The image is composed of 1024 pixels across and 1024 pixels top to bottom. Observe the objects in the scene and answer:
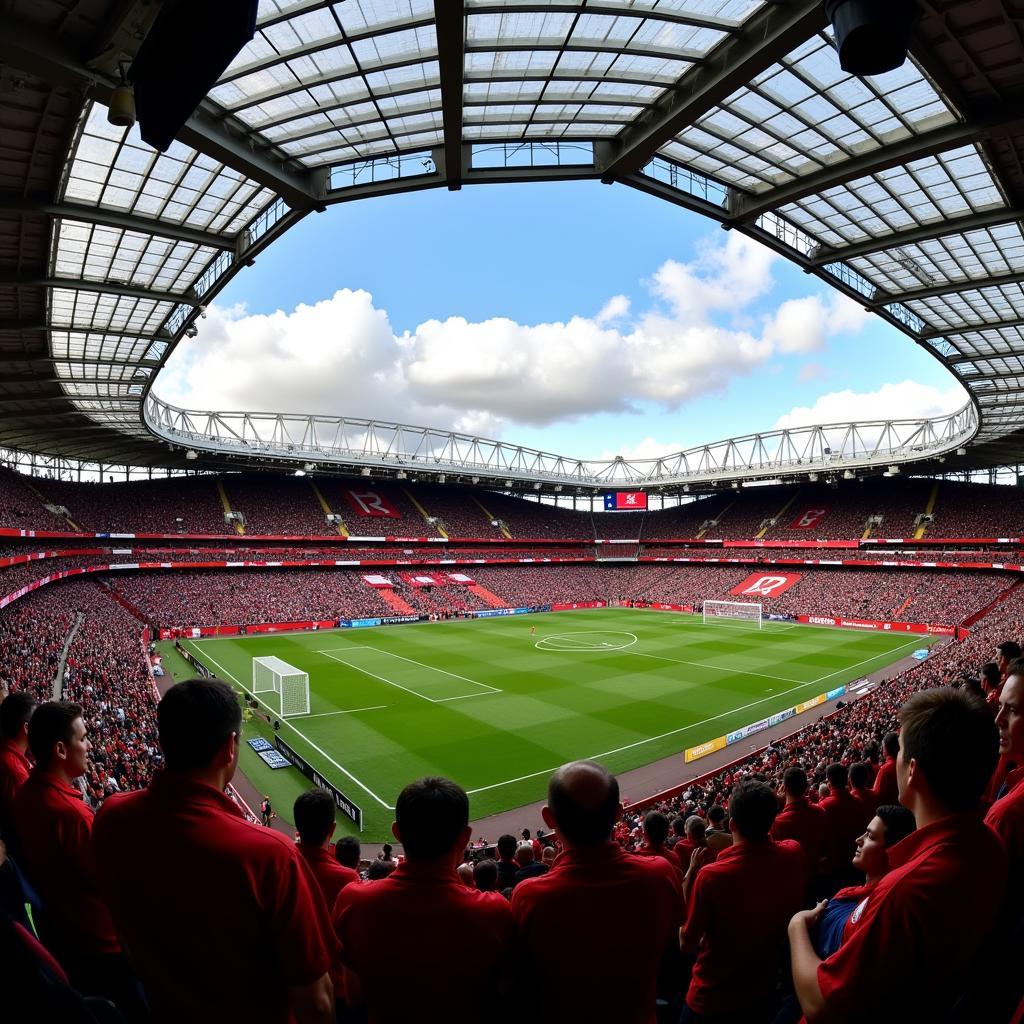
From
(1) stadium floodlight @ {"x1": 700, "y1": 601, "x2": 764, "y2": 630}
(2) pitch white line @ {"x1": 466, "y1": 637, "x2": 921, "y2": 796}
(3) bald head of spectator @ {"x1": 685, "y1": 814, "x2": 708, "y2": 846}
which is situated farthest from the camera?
(1) stadium floodlight @ {"x1": 700, "y1": 601, "x2": 764, "y2": 630}

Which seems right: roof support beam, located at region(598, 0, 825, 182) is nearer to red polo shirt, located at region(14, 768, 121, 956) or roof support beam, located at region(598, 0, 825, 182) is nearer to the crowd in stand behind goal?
the crowd in stand behind goal

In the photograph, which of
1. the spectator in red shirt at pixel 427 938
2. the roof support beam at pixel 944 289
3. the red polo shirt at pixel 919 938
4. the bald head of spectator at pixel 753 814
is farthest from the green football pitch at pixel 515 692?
the roof support beam at pixel 944 289

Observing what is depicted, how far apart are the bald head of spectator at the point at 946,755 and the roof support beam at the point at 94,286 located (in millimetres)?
23200

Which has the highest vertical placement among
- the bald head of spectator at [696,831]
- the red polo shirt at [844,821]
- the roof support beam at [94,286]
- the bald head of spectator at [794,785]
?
the roof support beam at [94,286]

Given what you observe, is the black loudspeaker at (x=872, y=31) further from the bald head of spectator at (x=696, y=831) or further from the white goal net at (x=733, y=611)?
the white goal net at (x=733, y=611)

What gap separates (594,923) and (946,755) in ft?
4.89

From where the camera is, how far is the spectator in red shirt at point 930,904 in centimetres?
207

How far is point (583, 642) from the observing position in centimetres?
4619

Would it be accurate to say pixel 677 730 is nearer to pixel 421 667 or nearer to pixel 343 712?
pixel 343 712

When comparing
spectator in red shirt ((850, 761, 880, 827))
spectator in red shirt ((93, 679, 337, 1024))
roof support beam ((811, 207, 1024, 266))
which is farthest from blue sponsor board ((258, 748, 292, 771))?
roof support beam ((811, 207, 1024, 266))

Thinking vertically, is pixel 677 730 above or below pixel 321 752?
below

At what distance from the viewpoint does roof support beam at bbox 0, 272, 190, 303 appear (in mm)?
18484

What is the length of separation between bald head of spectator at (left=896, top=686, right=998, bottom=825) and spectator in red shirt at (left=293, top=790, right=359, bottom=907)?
137 inches

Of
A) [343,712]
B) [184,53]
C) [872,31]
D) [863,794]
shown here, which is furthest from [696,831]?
[343,712]
